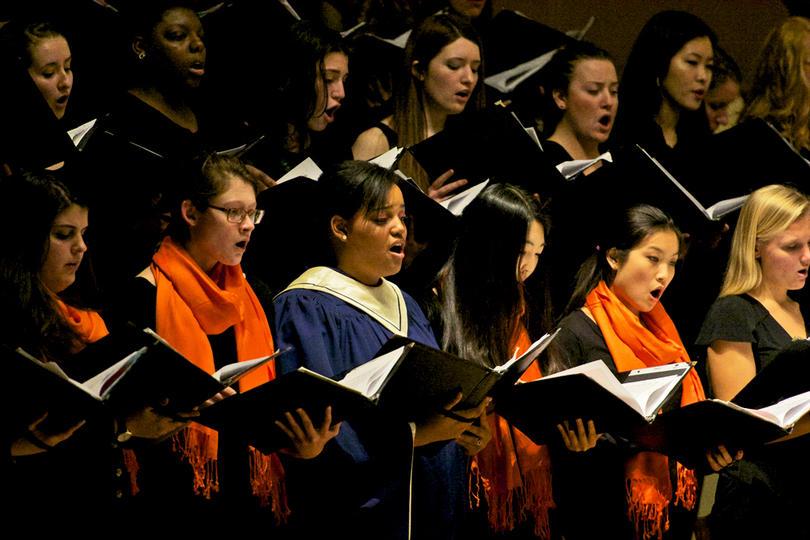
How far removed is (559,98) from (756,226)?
93 cm

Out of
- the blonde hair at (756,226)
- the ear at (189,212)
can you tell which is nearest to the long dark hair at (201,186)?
the ear at (189,212)

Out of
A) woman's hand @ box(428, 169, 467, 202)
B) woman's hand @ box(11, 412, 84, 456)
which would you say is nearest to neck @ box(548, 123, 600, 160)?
woman's hand @ box(428, 169, 467, 202)

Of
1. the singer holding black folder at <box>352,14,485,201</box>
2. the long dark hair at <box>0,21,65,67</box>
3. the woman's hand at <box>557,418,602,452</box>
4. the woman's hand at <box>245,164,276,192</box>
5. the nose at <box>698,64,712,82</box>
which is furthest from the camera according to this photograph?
the nose at <box>698,64,712,82</box>

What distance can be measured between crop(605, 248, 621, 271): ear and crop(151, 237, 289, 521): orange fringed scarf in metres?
1.22

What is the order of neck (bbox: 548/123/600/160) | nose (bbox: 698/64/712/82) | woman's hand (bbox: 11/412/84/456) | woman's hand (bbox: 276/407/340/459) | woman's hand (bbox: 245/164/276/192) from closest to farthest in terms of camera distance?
woman's hand (bbox: 11/412/84/456), woman's hand (bbox: 276/407/340/459), woman's hand (bbox: 245/164/276/192), neck (bbox: 548/123/600/160), nose (bbox: 698/64/712/82)

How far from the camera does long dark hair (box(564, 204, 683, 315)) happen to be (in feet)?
10.3

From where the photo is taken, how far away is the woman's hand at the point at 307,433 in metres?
2.19

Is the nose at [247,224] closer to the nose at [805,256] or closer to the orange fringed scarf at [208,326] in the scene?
the orange fringed scarf at [208,326]

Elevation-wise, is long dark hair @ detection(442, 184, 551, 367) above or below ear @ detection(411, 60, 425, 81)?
below

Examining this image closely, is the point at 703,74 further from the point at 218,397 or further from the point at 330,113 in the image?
the point at 218,397

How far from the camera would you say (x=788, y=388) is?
8.86 feet

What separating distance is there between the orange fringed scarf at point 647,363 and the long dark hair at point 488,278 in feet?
1.12

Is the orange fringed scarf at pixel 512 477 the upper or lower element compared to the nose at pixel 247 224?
lower

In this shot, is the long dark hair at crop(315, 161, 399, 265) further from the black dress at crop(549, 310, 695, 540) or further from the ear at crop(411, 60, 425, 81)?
the ear at crop(411, 60, 425, 81)
